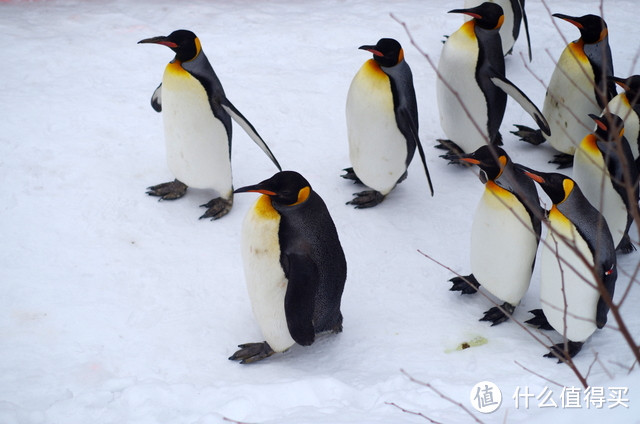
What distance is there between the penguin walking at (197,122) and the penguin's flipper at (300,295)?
0.92 m

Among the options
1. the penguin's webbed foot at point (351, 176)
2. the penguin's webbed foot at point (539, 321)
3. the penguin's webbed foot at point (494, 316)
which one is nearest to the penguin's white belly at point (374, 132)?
the penguin's webbed foot at point (351, 176)

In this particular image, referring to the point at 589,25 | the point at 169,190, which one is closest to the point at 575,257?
the point at 589,25

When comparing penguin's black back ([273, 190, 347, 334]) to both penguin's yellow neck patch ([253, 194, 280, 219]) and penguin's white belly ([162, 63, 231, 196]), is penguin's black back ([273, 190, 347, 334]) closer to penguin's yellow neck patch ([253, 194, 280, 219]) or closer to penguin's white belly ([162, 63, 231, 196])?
penguin's yellow neck patch ([253, 194, 280, 219])

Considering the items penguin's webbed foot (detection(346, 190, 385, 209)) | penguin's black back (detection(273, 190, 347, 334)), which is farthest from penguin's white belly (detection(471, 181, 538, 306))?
penguin's webbed foot (detection(346, 190, 385, 209))

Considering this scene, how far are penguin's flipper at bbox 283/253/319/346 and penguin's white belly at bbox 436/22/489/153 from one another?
1.73 m

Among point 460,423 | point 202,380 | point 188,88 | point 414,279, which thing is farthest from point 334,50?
point 460,423

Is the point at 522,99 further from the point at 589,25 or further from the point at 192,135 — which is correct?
the point at 192,135

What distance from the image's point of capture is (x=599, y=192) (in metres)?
3.33

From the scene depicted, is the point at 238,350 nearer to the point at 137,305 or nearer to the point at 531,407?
the point at 137,305

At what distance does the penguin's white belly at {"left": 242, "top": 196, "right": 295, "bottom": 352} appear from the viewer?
2.79 meters

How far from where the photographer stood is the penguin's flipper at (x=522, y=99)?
3939 millimetres

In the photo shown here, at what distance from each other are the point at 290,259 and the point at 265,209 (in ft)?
0.76

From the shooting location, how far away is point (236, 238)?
3.76 m

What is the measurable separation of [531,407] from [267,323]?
3.60 ft
